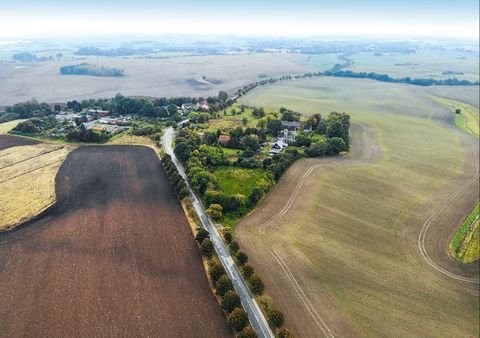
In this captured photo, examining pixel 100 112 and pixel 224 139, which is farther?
pixel 100 112

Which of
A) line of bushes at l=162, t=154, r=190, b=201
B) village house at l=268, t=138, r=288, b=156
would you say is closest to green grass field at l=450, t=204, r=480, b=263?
village house at l=268, t=138, r=288, b=156

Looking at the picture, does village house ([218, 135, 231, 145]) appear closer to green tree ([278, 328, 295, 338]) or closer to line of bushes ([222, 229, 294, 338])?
line of bushes ([222, 229, 294, 338])

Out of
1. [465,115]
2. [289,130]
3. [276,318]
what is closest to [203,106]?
[289,130]

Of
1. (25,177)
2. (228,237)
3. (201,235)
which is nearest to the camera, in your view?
(201,235)

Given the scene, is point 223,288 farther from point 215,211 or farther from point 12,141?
point 12,141

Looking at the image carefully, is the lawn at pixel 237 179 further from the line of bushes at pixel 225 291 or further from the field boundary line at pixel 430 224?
the field boundary line at pixel 430 224

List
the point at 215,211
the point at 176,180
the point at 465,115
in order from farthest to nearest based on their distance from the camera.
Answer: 1. the point at 465,115
2. the point at 176,180
3. the point at 215,211
